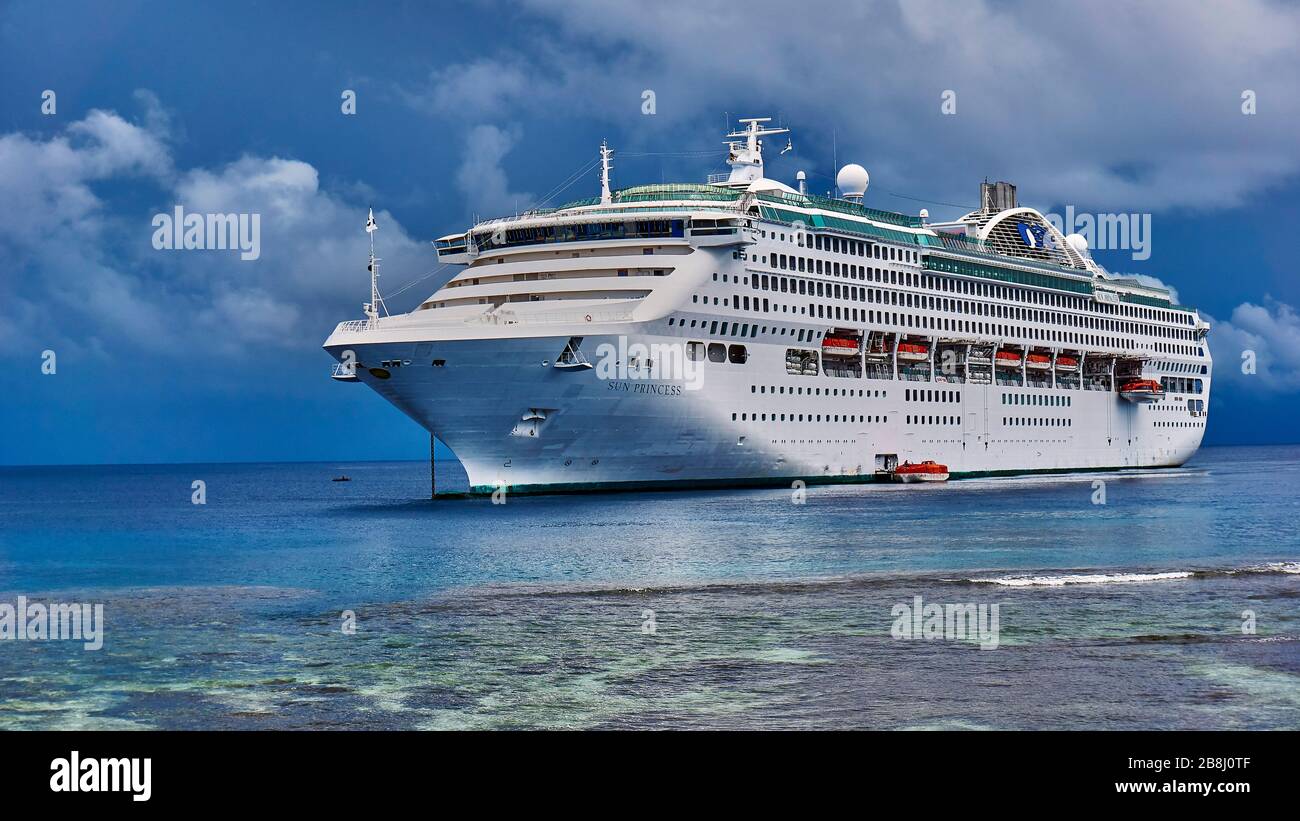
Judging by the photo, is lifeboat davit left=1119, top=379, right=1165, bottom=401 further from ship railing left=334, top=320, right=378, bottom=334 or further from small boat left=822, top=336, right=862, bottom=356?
ship railing left=334, top=320, right=378, bottom=334

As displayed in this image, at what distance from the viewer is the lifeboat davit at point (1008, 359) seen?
8669cm

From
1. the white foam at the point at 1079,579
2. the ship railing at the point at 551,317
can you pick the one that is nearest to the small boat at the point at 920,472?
the ship railing at the point at 551,317

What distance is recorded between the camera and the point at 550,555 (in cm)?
3828

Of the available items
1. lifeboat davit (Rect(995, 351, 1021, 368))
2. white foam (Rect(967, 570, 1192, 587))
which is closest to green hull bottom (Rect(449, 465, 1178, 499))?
lifeboat davit (Rect(995, 351, 1021, 368))

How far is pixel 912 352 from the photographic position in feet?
253

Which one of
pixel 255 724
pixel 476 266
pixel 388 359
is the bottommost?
pixel 255 724

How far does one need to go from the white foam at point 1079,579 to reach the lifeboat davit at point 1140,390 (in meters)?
71.8

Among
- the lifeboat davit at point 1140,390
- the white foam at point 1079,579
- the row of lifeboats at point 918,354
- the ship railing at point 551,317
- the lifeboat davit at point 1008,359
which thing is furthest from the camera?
the lifeboat davit at point 1140,390

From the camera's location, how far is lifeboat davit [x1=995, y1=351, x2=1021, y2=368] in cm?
8669

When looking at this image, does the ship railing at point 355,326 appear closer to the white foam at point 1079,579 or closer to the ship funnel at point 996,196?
the white foam at point 1079,579

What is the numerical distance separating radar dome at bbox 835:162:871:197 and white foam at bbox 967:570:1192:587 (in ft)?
168
